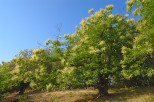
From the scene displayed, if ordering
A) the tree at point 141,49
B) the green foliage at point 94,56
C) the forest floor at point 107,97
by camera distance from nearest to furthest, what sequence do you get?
the tree at point 141,49
the green foliage at point 94,56
the forest floor at point 107,97

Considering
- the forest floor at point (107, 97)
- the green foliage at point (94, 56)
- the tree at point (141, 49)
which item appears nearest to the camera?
the tree at point (141, 49)

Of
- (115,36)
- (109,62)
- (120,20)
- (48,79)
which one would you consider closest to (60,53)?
(48,79)

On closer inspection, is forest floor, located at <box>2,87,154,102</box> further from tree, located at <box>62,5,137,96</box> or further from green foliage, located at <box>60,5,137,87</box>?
green foliage, located at <box>60,5,137,87</box>

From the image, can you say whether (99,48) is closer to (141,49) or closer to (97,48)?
(97,48)

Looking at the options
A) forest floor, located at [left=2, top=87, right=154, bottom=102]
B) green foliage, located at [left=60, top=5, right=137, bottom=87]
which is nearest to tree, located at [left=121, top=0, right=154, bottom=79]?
green foliage, located at [left=60, top=5, right=137, bottom=87]

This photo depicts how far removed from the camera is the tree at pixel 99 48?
10.7 m

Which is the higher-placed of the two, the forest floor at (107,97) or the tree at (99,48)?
the tree at (99,48)

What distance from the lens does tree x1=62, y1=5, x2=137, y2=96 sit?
10727 millimetres

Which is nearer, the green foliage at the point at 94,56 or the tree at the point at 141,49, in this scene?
the tree at the point at 141,49

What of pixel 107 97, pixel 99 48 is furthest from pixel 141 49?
pixel 107 97

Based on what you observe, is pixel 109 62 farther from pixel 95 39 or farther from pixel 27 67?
pixel 27 67

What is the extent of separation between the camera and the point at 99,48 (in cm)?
1152

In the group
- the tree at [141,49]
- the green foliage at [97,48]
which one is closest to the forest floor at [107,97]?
the tree at [141,49]

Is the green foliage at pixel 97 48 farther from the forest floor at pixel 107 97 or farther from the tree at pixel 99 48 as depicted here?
the forest floor at pixel 107 97
